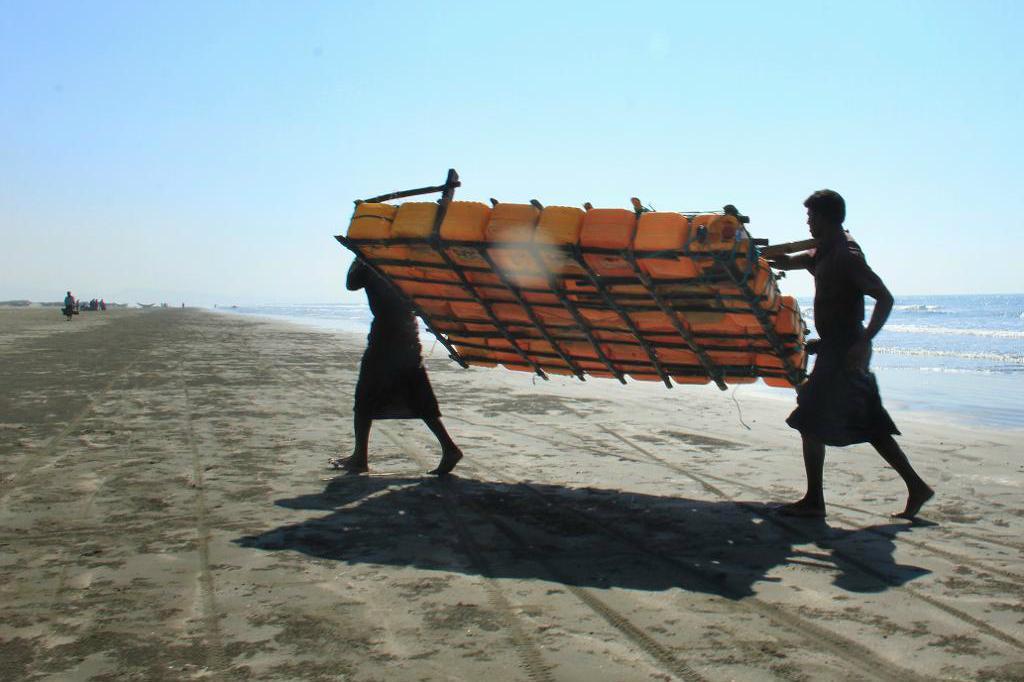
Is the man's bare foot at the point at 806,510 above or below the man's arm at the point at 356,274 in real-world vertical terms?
below

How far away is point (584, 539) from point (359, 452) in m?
2.53

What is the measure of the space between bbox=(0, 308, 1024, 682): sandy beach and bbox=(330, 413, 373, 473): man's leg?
164 millimetres

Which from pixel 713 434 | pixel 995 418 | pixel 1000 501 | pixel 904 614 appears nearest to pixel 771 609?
pixel 904 614

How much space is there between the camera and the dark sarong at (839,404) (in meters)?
5.27

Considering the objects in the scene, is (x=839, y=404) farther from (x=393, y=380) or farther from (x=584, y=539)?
(x=393, y=380)

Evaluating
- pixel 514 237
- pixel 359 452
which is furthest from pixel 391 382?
pixel 514 237

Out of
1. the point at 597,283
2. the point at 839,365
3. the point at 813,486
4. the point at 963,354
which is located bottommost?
the point at 813,486

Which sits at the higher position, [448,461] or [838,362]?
[838,362]

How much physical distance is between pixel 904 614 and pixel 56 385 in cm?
1303

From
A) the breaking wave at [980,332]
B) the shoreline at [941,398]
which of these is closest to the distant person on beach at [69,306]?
the shoreline at [941,398]

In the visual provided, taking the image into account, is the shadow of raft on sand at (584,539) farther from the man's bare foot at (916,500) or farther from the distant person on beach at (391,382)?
the distant person on beach at (391,382)

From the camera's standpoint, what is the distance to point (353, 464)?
6.88 m

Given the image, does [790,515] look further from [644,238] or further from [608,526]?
[644,238]

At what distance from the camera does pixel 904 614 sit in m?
3.68
